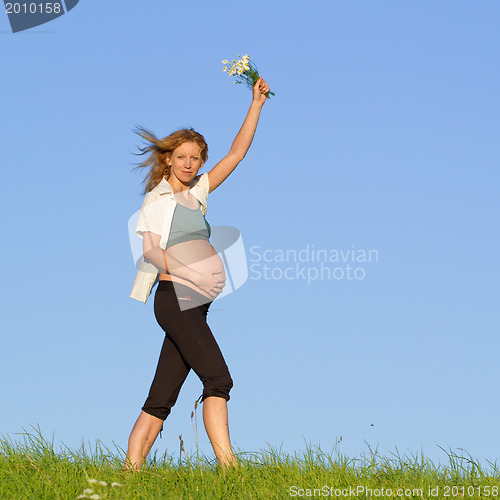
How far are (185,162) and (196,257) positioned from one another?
807 mm

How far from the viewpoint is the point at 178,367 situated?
528 cm

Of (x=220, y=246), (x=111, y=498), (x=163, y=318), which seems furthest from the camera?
(x=220, y=246)

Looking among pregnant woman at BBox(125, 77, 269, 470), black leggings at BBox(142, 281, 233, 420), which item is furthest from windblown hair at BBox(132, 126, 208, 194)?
black leggings at BBox(142, 281, 233, 420)

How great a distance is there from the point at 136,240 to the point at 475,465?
3056 mm

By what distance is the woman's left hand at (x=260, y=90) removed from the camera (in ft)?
19.0


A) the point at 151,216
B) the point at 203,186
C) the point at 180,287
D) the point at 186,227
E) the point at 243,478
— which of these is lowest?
the point at 243,478

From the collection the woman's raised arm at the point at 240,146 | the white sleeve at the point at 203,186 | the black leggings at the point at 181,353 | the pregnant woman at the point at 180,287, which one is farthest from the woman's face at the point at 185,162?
the black leggings at the point at 181,353

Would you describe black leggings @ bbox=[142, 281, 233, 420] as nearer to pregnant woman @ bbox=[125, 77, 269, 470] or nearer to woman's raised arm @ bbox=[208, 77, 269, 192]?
pregnant woman @ bbox=[125, 77, 269, 470]

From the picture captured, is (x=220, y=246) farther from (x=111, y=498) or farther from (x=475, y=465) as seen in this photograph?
(x=475, y=465)

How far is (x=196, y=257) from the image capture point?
17.2 ft

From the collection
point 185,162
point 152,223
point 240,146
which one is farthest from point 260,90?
point 152,223

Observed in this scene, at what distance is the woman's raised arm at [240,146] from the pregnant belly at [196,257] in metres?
0.64

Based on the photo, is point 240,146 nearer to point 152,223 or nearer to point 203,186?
point 203,186

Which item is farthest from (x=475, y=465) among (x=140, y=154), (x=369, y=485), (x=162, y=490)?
(x=140, y=154)
